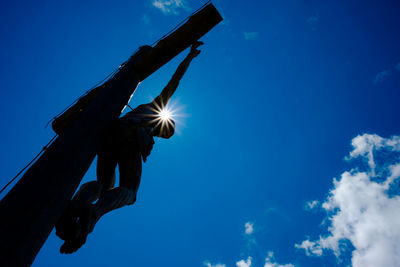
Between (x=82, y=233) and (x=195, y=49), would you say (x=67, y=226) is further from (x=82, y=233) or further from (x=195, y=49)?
(x=195, y=49)

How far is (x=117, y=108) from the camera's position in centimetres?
360

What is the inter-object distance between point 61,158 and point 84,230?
0.75 metres

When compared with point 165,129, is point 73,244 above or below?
below

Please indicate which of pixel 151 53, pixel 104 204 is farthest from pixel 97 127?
pixel 151 53

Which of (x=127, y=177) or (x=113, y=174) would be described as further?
(x=113, y=174)

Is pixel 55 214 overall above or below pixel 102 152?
below

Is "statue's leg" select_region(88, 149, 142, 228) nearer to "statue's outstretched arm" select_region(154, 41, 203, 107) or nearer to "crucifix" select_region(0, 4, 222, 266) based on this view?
"crucifix" select_region(0, 4, 222, 266)

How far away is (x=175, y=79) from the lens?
A: 473 cm

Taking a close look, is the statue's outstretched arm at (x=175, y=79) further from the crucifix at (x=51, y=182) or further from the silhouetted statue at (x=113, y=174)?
the crucifix at (x=51, y=182)

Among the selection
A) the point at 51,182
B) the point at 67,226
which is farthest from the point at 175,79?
the point at 67,226

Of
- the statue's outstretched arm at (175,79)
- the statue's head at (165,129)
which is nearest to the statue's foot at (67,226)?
the statue's head at (165,129)

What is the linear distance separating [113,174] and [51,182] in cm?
142

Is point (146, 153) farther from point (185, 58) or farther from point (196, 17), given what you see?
point (196, 17)

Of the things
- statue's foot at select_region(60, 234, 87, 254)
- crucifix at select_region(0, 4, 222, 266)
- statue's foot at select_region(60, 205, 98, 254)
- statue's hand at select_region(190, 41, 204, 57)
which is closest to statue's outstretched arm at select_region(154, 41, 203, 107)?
statue's hand at select_region(190, 41, 204, 57)
